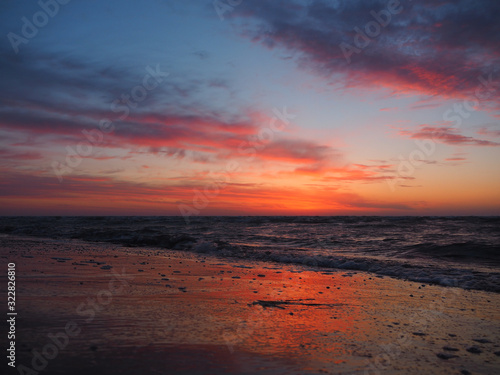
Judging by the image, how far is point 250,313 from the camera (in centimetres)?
560

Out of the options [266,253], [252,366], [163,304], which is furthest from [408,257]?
[252,366]

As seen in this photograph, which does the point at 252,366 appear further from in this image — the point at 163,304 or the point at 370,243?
the point at 370,243

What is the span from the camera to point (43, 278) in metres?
7.42

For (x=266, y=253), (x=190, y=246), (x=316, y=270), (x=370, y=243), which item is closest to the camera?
(x=316, y=270)

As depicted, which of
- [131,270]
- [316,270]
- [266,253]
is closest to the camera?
[131,270]

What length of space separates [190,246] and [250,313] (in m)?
12.6

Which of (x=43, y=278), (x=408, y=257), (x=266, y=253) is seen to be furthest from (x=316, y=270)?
(x=43, y=278)

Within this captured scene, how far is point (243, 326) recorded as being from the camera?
16.1 ft

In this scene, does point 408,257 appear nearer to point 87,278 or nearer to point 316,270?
point 316,270

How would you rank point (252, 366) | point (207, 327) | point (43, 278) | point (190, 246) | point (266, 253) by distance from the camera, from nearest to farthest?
point (252, 366), point (207, 327), point (43, 278), point (266, 253), point (190, 246)

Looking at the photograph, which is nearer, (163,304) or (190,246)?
(163,304)

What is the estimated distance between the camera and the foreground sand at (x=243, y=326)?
12.0ft

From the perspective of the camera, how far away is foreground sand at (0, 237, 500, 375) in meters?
3.66

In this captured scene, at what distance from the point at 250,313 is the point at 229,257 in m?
8.62
